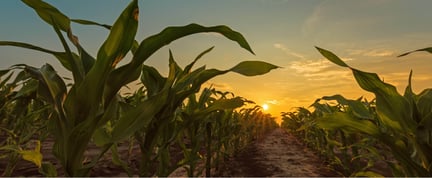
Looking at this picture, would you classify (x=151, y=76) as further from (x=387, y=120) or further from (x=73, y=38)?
(x=387, y=120)

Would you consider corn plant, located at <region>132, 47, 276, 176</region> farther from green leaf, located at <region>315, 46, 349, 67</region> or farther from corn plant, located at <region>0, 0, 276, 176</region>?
green leaf, located at <region>315, 46, 349, 67</region>

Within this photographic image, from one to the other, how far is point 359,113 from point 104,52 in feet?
4.47

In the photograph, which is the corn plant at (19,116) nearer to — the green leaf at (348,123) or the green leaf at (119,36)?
the green leaf at (119,36)

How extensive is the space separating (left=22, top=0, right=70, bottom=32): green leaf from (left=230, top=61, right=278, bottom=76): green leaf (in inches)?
24.0

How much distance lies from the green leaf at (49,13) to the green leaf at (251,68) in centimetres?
61

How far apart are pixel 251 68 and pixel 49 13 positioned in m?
0.73

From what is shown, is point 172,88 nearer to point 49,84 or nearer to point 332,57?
point 49,84

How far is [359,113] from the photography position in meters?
1.78

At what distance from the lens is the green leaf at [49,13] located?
1.06 metres

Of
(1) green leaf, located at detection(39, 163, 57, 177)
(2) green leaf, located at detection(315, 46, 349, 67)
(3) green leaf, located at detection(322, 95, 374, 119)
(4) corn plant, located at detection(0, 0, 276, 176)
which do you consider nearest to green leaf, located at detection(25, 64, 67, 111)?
(4) corn plant, located at detection(0, 0, 276, 176)

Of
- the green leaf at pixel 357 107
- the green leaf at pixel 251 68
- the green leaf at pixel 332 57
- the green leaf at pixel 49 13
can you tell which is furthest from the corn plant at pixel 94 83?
the green leaf at pixel 357 107

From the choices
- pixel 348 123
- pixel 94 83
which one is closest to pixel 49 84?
pixel 94 83

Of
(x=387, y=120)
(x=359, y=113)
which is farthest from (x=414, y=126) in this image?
(x=359, y=113)

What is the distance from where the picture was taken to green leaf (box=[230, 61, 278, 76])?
4.26ft
